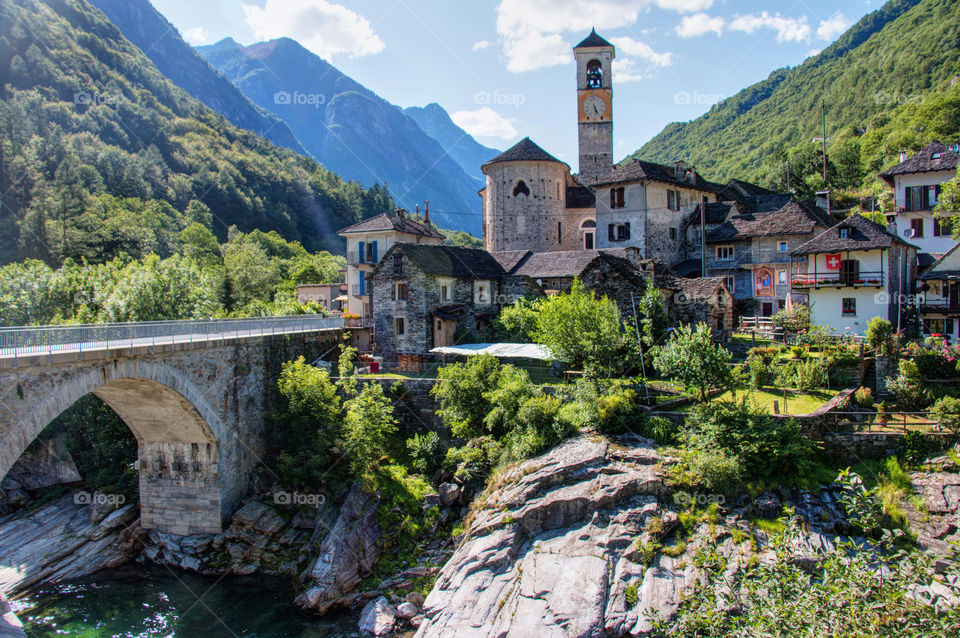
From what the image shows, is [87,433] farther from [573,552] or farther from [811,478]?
[811,478]

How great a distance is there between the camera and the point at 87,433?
28875mm

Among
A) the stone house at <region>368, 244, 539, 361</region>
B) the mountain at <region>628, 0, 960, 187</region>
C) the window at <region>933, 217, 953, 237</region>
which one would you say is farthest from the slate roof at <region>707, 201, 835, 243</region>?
the mountain at <region>628, 0, 960, 187</region>

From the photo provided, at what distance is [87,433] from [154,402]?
9620mm

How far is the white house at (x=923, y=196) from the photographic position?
35.2 m

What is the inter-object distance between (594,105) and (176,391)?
4560 centimetres

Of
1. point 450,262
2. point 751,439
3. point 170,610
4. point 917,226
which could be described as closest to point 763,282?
point 917,226

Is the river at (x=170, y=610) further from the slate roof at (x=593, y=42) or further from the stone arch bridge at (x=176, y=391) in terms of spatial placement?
the slate roof at (x=593, y=42)

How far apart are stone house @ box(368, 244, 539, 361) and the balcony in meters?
15.3

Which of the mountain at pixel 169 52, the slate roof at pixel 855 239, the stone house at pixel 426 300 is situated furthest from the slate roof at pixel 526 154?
the mountain at pixel 169 52

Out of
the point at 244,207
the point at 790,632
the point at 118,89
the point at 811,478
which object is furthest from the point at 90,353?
the point at 118,89

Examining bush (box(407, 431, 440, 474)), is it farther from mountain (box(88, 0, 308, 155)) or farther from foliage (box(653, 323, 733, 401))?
mountain (box(88, 0, 308, 155))

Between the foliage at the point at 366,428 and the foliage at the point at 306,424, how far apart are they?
772mm

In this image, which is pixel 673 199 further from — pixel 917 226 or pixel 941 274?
pixel 941 274

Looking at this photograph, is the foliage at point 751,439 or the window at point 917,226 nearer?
the foliage at point 751,439
